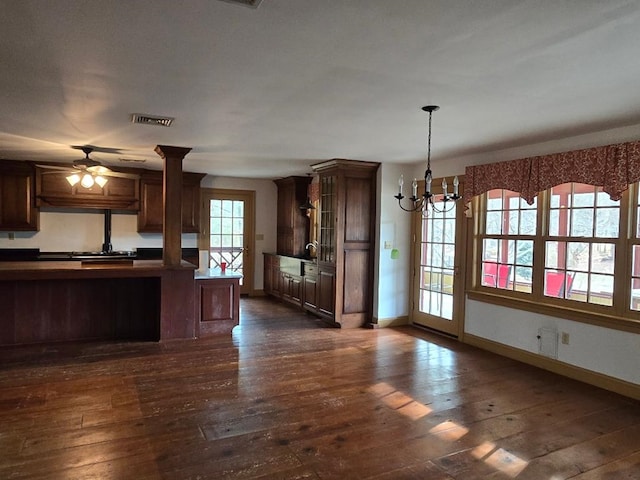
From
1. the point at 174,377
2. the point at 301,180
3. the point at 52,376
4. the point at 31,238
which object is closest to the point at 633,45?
the point at 174,377

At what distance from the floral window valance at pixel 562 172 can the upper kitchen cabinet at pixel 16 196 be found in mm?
6281

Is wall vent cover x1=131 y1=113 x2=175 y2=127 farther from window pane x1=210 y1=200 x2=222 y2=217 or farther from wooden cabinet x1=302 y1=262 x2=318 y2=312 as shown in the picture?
→ window pane x1=210 y1=200 x2=222 y2=217

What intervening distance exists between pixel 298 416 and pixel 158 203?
17.3ft

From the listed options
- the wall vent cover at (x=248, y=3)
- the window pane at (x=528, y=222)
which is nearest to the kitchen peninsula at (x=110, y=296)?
the wall vent cover at (x=248, y=3)

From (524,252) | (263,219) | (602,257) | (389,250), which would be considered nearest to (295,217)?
→ (263,219)

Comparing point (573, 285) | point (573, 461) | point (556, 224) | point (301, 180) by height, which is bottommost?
point (573, 461)

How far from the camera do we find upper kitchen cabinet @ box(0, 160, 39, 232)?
650 cm

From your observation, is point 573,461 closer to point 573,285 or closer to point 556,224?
point 573,285

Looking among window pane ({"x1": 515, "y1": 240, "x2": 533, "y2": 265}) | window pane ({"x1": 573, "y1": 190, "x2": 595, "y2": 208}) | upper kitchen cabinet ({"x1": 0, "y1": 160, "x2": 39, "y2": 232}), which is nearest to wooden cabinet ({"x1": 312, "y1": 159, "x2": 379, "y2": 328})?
window pane ({"x1": 515, "y1": 240, "x2": 533, "y2": 265})

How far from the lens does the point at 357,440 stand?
9.40 feet

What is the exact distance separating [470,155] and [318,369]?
309cm

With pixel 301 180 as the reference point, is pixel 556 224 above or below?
below

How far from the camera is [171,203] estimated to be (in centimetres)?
520

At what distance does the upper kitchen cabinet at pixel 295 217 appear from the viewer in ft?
25.8
